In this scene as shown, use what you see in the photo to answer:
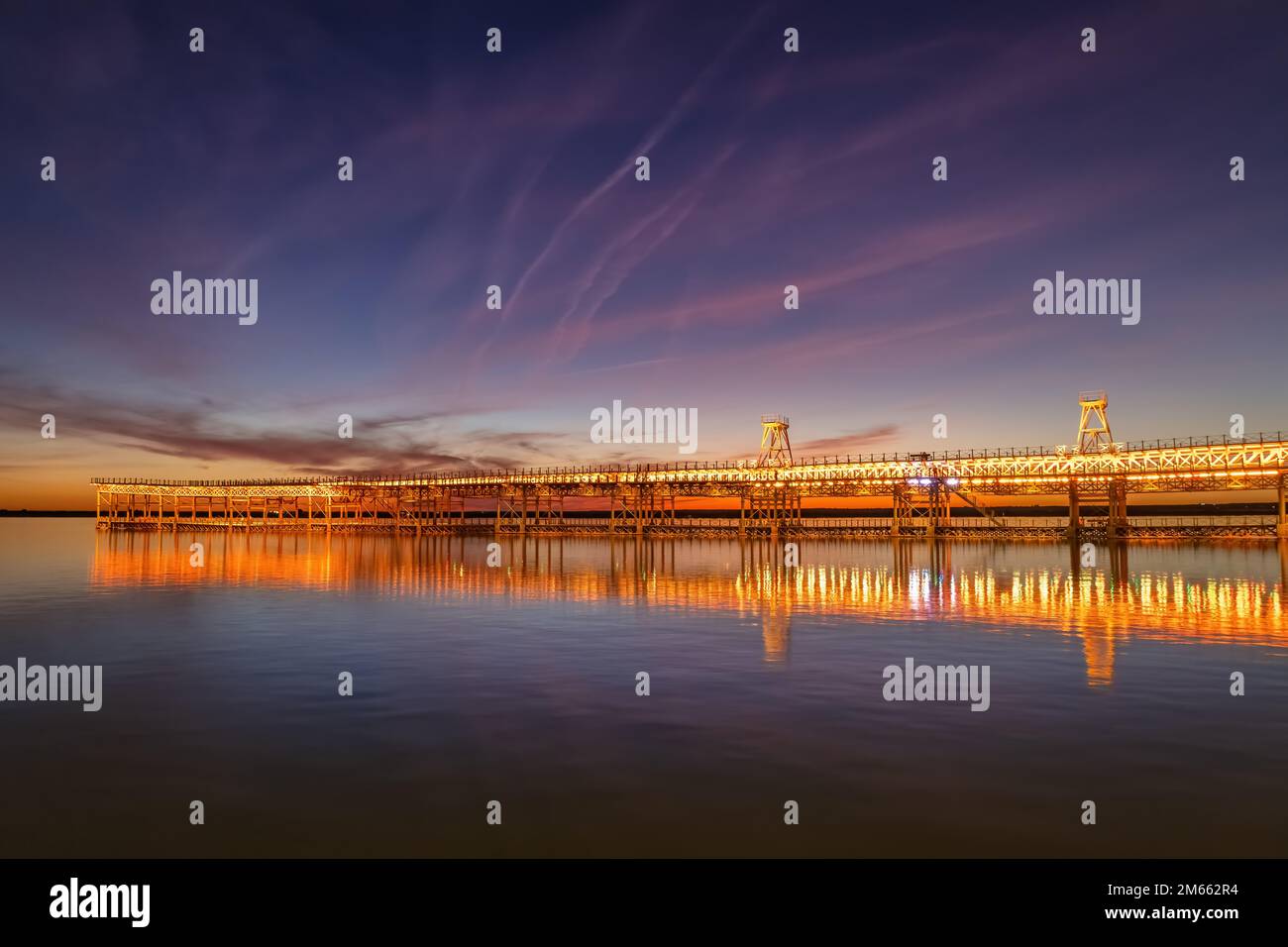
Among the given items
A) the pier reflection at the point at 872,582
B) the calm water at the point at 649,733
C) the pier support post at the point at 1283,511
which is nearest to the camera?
the calm water at the point at 649,733

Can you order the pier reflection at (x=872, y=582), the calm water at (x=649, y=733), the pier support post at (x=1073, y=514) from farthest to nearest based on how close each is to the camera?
the pier support post at (x=1073, y=514)
the pier reflection at (x=872, y=582)
the calm water at (x=649, y=733)

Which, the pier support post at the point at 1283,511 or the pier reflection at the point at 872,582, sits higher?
the pier support post at the point at 1283,511

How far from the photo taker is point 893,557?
54.7 m

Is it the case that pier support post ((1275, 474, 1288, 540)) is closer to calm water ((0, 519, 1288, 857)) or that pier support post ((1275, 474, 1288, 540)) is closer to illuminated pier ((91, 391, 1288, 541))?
illuminated pier ((91, 391, 1288, 541))

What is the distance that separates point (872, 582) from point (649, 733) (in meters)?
26.2

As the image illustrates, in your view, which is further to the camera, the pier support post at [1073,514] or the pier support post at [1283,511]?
the pier support post at [1073,514]

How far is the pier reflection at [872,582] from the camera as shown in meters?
23.0

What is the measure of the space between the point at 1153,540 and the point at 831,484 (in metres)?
32.2

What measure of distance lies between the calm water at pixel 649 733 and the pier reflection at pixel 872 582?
1.06 feet

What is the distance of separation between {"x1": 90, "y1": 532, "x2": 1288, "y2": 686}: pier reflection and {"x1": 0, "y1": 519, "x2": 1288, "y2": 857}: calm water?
0.32 metres

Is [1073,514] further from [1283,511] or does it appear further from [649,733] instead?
[649,733]

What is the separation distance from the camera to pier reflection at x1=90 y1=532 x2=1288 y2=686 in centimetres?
2305

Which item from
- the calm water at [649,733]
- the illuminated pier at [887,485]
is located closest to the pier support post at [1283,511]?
the illuminated pier at [887,485]

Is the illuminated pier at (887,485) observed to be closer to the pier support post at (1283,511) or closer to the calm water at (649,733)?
the pier support post at (1283,511)
